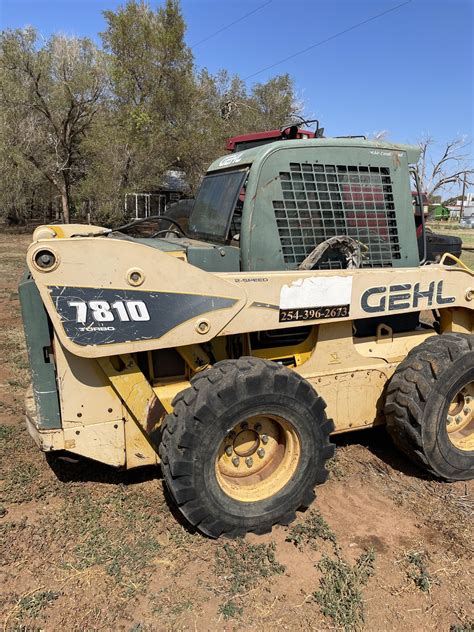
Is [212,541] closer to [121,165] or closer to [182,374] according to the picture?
[182,374]

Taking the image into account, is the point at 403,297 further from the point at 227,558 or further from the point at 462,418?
the point at 227,558

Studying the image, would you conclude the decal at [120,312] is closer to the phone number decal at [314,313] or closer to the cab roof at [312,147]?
the phone number decal at [314,313]

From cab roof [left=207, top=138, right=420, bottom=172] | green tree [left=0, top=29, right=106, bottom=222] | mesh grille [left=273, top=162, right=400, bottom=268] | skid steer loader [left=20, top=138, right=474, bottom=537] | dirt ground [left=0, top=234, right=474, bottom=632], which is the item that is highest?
green tree [left=0, top=29, right=106, bottom=222]

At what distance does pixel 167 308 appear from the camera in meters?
2.76

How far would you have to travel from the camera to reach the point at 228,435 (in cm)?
304

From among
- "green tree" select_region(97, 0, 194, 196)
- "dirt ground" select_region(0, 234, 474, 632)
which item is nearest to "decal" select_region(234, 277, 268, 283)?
"dirt ground" select_region(0, 234, 474, 632)

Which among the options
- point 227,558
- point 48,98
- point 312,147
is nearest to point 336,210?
point 312,147

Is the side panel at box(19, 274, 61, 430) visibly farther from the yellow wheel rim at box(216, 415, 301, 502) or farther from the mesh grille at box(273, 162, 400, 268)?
the mesh grille at box(273, 162, 400, 268)

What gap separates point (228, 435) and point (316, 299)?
3.32 ft

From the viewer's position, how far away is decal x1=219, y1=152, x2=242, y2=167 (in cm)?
359

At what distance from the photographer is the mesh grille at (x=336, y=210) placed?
3322 millimetres

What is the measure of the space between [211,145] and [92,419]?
2150 cm

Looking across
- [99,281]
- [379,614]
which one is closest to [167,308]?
[99,281]

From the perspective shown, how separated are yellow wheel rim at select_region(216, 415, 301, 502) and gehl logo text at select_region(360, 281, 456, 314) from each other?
102 cm
